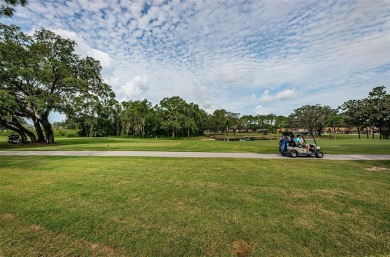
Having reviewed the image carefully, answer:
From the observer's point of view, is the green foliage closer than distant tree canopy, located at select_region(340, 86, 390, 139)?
No

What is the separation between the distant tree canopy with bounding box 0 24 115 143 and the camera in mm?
19475

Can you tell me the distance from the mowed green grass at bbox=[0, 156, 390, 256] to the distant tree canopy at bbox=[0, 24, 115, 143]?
18.1m

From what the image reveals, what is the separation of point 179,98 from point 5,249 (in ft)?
180

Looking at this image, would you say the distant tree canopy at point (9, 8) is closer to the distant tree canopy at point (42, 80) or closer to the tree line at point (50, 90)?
the tree line at point (50, 90)

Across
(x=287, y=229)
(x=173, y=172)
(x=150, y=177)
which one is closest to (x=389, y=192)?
(x=287, y=229)

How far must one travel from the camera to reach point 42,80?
21.4 meters

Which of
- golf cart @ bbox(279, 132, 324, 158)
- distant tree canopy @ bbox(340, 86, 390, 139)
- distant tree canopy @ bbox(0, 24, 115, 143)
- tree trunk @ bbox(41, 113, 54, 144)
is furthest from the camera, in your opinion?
distant tree canopy @ bbox(340, 86, 390, 139)

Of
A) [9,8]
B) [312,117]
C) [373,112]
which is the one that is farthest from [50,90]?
[312,117]

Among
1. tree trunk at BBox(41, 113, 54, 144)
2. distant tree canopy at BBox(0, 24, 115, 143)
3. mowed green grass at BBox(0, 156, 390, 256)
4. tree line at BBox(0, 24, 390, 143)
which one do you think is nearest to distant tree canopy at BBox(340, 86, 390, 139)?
tree line at BBox(0, 24, 390, 143)

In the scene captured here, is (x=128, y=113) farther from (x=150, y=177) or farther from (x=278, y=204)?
(x=278, y=204)

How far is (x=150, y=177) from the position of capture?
7.10m

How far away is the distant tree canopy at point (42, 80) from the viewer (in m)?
19.5

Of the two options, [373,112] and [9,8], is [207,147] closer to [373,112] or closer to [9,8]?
[9,8]

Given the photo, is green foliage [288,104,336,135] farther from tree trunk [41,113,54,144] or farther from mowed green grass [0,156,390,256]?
tree trunk [41,113,54,144]
